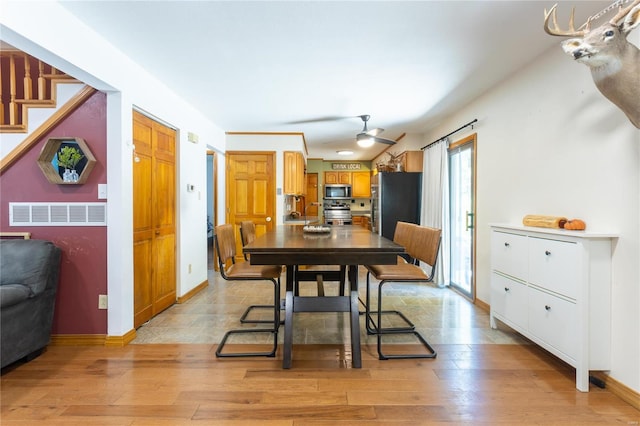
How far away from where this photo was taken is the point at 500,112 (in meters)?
2.97

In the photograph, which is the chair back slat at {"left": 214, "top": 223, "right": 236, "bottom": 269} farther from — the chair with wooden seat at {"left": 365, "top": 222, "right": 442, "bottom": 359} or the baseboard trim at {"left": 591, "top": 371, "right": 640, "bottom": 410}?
the baseboard trim at {"left": 591, "top": 371, "right": 640, "bottom": 410}

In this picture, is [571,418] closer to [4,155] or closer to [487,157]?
[487,157]

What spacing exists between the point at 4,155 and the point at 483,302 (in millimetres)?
4616

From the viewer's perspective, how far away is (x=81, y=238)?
2.35 meters

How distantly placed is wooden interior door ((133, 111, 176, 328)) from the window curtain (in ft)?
11.4

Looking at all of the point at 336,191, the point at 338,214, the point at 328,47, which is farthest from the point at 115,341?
the point at 336,191

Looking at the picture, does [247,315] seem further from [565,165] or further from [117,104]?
[565,165]

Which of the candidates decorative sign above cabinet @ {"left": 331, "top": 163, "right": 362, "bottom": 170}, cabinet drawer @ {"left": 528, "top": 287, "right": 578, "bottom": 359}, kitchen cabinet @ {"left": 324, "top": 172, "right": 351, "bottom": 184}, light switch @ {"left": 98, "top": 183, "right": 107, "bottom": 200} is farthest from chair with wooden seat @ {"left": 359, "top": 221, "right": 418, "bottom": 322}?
decorative sign above cabinet @ {"left": 331, "top": 163, "right": 362, "bottom": 170}

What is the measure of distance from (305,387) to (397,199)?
354 centimetres

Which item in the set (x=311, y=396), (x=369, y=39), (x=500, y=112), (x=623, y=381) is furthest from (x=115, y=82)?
(x=623, y=381)

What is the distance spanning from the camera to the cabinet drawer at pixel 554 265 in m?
1.80

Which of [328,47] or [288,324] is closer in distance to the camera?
[288,324]

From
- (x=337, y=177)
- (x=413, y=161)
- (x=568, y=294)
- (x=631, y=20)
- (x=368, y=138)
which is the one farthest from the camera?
(x=337, y=177)

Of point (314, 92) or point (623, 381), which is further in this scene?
point (314, 92)
